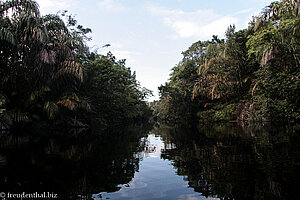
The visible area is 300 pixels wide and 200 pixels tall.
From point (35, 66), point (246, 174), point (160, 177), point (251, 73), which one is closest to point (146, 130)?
point (35, 66)

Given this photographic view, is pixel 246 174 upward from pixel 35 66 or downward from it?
downward

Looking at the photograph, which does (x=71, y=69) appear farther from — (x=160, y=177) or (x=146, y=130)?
(x=160, y=177)

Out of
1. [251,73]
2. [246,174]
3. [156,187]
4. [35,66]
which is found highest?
[251,73]

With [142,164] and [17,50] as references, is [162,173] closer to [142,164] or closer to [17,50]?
[142,164]

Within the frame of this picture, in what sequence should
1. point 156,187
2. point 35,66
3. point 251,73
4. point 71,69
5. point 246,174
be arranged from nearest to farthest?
point 156,187 → point 246,174 → point 35,66 → point 71,69 → point 251,73

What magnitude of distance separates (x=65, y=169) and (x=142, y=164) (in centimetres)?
151

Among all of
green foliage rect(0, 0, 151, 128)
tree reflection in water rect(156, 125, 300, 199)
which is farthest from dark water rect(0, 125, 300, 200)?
green foliage rect(0, 0, 151, 128)

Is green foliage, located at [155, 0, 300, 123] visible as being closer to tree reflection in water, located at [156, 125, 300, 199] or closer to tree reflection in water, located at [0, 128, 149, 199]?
tree reflection in water, located at [156, 125, 300, 199]

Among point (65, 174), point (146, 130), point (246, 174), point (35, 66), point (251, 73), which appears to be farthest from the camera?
point (251, 73)

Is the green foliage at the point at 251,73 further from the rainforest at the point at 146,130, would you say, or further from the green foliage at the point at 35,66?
the green foliage at the point at 35,66

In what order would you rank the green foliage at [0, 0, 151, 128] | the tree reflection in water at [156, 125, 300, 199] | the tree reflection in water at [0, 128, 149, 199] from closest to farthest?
1. the tree reflection in water at [156, 125, 300, 199]
2. the tree reflection in water at [0, 128, 149, 199]
3. the green foliage at [0, 0, 151, 128]

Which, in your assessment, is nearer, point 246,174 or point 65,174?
point 246,174

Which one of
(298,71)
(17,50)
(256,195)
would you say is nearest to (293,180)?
(256,195)

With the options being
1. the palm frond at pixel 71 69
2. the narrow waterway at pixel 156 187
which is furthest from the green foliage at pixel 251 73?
the palm frond at pixel 71 69
